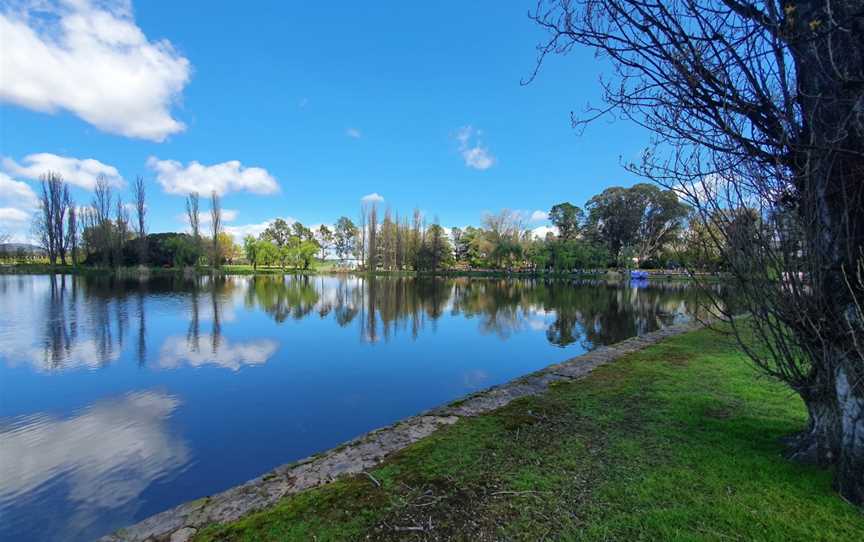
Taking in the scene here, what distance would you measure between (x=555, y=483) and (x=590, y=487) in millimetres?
222

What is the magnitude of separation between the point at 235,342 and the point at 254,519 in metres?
7.93

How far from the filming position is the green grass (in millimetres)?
2041

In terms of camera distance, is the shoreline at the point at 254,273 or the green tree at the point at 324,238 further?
the green tree at the point at 324,238

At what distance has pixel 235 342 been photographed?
30.3 feet

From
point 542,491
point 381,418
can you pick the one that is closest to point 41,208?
point 381,418

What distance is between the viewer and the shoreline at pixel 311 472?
241cm

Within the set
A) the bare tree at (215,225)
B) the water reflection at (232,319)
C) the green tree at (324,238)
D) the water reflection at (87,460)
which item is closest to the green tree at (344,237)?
the green tree at (324,238)

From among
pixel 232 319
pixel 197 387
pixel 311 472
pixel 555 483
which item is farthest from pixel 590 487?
pixel 232 319

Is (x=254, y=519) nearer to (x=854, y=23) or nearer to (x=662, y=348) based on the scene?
(x=854, y=23)

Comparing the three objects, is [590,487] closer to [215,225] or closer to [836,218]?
[836,218]

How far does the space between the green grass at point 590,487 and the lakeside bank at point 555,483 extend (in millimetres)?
10

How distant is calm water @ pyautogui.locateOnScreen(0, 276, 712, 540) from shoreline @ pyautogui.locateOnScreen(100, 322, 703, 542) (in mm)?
664

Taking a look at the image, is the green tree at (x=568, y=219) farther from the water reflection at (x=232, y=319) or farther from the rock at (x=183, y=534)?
the rock at (x=183, y=534)

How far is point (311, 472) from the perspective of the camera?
3049 mm
